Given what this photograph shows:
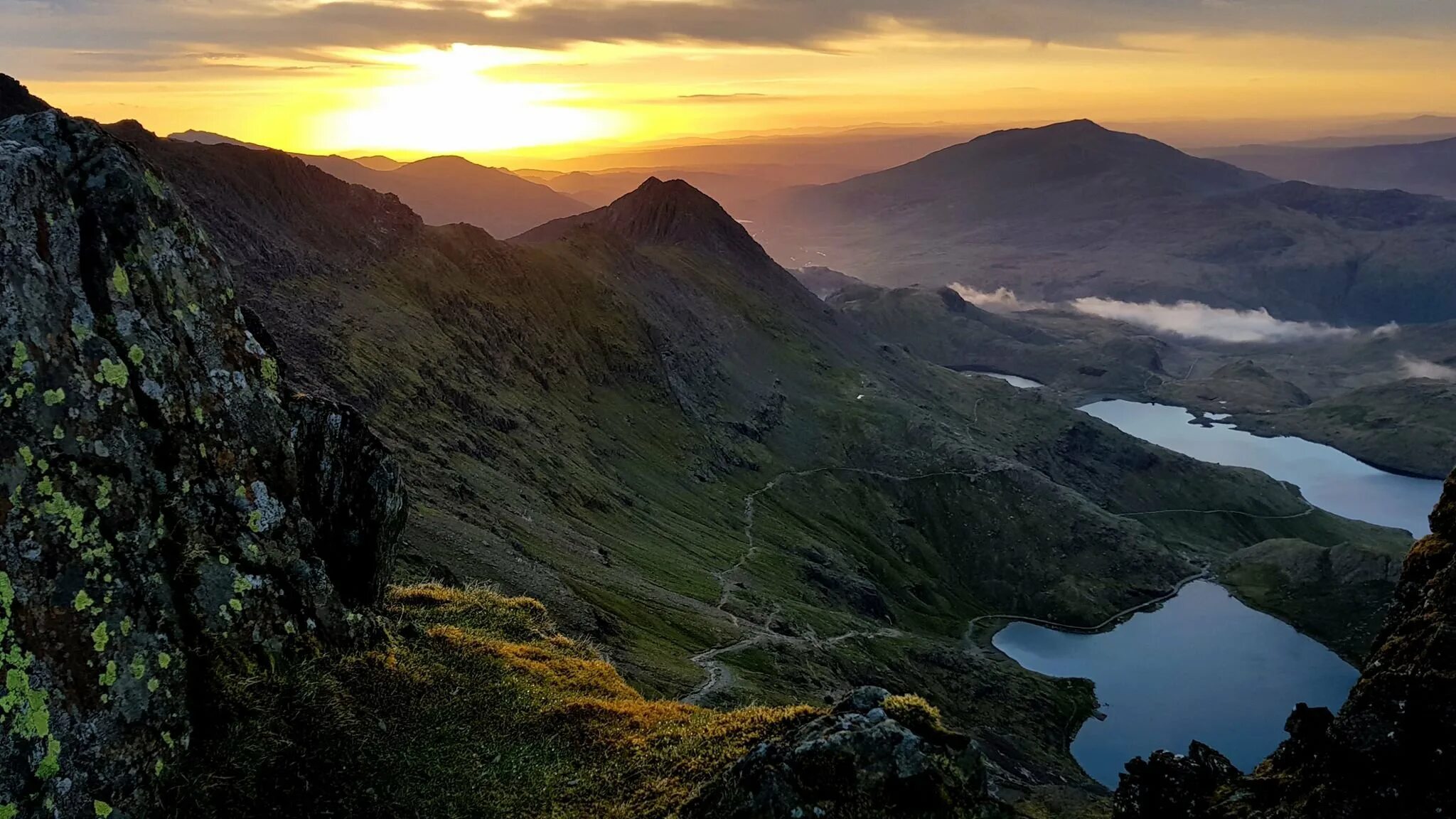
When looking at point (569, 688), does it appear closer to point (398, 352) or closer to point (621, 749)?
point (621, 749)

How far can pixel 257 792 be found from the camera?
714 inches

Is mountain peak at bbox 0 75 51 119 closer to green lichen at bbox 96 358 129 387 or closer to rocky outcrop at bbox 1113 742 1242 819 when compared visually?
green lichen at bbox 96 358 129 387

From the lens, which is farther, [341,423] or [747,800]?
[341,423]

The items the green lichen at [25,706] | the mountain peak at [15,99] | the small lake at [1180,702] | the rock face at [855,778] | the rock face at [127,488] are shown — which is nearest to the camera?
the green lichen at [25,706]

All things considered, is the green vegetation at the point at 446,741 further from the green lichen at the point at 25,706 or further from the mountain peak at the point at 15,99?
the mountain peak at the point at 15,99

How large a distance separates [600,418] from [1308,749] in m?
169

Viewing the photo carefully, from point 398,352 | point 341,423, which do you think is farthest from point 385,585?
point 398,352

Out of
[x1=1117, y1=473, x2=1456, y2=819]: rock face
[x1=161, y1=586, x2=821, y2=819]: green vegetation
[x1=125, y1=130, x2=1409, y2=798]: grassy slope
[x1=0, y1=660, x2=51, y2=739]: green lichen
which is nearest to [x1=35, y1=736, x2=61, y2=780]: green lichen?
[x1=0, y1=660, x2=51, y2=739]: green lichen

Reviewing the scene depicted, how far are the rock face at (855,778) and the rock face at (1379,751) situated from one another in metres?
3.91

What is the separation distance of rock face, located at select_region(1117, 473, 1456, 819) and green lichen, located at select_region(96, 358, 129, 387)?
24.3m

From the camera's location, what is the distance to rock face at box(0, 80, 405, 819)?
16.5 metres

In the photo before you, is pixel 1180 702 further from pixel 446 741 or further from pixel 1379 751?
pixel 446 741

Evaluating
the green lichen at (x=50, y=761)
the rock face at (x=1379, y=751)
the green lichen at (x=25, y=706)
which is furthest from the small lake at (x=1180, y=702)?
the green lichen at (x=25, y=706)

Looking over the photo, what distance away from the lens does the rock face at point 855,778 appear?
17.7m
